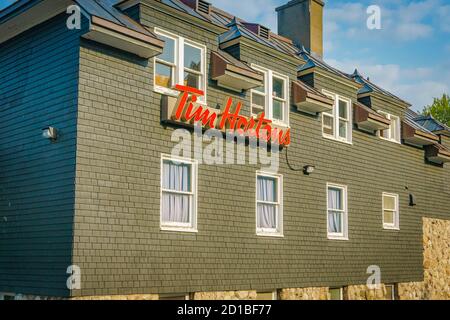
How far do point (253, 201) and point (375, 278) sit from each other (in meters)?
6.84

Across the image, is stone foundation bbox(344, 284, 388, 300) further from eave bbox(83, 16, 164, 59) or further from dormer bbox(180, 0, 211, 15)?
eave bbox(83, 16, 164, 59)

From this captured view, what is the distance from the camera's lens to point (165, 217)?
14727 mm

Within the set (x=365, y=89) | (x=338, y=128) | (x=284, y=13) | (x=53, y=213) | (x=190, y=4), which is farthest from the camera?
(x=284, y=13)

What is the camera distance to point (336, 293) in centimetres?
1978

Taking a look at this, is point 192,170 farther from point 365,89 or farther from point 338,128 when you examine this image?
point 365,89

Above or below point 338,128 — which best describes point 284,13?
above

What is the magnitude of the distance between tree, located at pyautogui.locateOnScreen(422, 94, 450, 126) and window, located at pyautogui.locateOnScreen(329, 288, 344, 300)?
3661 centimetres

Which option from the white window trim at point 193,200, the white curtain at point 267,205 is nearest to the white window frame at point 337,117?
the white curtain at point 267,205

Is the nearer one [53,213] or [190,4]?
[53,213]

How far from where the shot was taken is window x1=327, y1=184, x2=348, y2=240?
1981 centimetres

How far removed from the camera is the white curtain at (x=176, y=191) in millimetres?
14829

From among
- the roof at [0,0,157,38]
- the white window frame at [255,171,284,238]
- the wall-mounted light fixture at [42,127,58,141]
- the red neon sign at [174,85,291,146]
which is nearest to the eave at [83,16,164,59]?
the roof at [0,0,157,38]

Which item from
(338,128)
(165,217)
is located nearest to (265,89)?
(338,128)

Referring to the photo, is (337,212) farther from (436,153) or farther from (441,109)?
(441,109)
